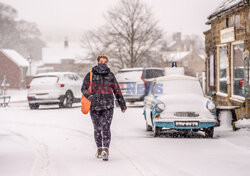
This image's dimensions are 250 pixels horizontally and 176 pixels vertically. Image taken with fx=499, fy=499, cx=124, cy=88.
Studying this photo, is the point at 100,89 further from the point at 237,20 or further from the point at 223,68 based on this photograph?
the point at 223,68

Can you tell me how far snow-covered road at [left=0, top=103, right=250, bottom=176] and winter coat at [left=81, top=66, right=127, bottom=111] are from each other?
3.11 ft

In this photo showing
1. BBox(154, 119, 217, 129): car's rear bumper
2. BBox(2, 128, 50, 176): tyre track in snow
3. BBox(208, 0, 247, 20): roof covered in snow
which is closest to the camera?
BBox(2, 128, 50, 176): tyre track in snow

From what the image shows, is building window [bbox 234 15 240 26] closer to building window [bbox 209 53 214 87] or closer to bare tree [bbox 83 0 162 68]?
building window [bbox 209 53 214 87]

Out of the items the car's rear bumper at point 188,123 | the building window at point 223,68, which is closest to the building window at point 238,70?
the building window at point 223,68

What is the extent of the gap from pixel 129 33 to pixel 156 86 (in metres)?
36.6

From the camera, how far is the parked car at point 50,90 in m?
22.1

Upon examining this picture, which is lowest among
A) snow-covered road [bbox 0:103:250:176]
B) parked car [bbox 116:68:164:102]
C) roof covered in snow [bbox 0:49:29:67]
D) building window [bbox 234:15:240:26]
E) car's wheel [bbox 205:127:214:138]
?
snow-covered road [bbox 0:103:250:176]

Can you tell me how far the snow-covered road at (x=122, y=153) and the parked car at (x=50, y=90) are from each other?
7590 millimetres

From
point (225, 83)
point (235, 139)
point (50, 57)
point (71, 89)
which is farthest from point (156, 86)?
point (50, 57)

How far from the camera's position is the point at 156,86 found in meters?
12.7

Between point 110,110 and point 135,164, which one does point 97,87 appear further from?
point 135,164

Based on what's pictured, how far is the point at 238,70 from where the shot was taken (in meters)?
16.8

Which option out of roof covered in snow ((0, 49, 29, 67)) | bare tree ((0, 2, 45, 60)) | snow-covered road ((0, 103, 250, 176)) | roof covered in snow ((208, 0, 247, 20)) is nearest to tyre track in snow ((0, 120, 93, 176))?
snow-covered road ((0, 103, 250, 176))

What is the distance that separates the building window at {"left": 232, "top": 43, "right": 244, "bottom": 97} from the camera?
16234mm
